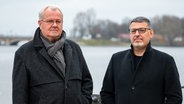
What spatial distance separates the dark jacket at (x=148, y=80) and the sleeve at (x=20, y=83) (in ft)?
3.25

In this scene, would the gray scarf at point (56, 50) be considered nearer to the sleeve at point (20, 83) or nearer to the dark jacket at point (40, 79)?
the dark jacket at point (40, 79)

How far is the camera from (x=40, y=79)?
3.78 meters

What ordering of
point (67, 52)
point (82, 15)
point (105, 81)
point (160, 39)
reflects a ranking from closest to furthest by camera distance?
point (67, 52)
point (105, 81)
point (160, 39)
point (82, 15)

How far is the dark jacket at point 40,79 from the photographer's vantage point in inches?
148

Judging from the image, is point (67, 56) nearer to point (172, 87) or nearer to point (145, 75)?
point (145, 75)

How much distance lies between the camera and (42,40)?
389cm

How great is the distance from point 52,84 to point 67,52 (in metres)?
0.39

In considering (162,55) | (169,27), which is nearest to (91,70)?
(162,55)

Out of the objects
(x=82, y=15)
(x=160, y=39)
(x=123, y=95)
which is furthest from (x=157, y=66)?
(x=82, y=15)

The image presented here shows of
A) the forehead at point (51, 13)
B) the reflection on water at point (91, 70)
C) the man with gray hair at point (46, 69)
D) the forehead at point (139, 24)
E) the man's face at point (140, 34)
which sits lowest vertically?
the reflection on water at point (91, 70)

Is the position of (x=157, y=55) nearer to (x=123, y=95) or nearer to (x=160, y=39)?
(x=123, y=95)

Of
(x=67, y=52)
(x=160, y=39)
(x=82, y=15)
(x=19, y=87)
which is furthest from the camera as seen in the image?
(x=82, y=15)

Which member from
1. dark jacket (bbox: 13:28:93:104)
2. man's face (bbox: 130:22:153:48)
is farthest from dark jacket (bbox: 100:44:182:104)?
dark jacket (bbox: 13:28:93:104)

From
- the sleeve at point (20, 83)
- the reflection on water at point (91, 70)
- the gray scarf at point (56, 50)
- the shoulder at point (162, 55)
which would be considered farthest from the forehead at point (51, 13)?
the reflection on water at point (91, 70)
